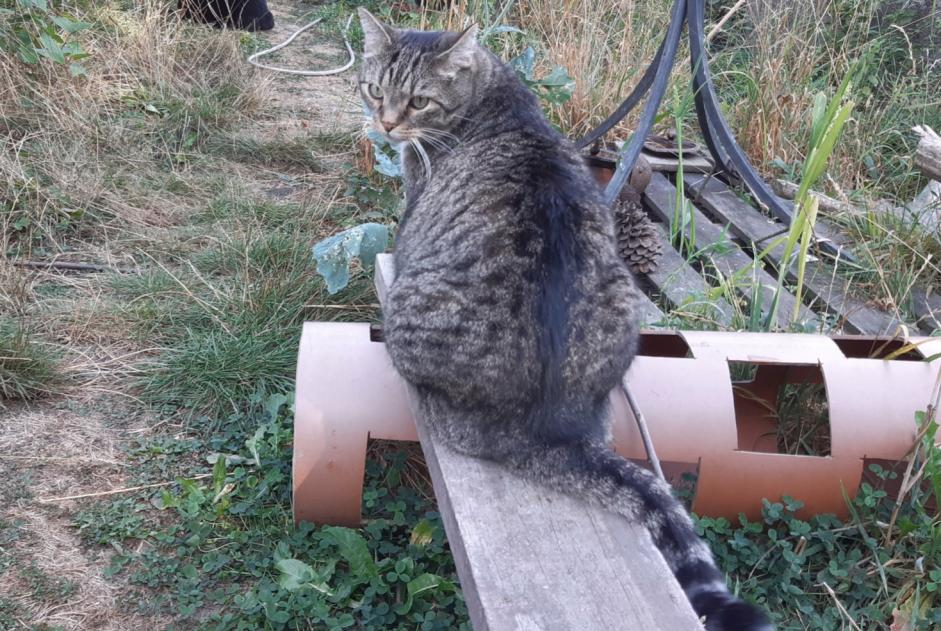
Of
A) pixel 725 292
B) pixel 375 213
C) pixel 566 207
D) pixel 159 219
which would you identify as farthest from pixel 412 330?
pixel 159 219

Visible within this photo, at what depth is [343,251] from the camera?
10.4 ft

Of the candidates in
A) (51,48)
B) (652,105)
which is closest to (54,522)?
(51,48)

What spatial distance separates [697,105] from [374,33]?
184 centimetres

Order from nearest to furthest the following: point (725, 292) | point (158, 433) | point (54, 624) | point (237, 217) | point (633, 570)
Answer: point (633, 570) → point (54, 624) → point (158, 433) → point (725, 292) → point (237, 217)

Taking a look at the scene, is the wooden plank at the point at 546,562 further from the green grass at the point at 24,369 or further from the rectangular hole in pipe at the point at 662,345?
the green grass at the point at 24,369

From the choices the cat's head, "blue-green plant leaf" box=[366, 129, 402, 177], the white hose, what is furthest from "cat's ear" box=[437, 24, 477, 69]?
the white hose

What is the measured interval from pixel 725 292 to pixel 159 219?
2.66 metres

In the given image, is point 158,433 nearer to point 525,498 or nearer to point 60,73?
point 525,498

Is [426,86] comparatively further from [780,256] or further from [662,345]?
[780,256]

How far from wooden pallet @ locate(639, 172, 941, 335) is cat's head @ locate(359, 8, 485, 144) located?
42.5 inches

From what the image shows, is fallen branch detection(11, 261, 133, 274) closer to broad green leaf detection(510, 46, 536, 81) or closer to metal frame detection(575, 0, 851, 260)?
broad green leaf detection(510, 46, 536, 81)

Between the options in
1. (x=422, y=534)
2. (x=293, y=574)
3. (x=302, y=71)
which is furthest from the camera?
(x=302, y=71)

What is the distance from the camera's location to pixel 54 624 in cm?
215

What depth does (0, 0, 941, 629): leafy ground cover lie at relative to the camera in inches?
89.5
